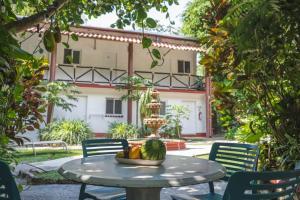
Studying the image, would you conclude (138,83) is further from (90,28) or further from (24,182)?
(24,182)

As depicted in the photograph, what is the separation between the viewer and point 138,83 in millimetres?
16750

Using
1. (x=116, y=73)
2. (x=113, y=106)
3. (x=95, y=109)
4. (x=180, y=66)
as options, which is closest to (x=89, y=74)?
(x=116, y=73)

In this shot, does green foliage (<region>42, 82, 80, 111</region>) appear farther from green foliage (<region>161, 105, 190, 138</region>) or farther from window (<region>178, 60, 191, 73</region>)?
window (<region>178, 60, 191, 73</region>)

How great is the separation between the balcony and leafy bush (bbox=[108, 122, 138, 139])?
108 inches

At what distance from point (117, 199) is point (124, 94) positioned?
48.9ft

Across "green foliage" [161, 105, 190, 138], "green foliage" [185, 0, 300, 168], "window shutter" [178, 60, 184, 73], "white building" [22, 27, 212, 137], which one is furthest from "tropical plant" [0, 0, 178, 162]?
"window shutter" [178, 60, 184, 73]

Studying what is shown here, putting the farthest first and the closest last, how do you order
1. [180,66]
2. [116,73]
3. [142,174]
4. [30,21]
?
[180,66], [116,73], [142,174], [30,21]

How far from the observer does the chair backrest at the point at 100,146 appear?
3557 millimetres

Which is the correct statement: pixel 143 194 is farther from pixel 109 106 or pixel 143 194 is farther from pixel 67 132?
pixel 109 106

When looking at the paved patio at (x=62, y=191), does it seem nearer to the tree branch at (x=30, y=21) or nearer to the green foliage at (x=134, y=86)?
the tree branch at (x=30, y=21)

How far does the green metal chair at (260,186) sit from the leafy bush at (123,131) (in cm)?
1390

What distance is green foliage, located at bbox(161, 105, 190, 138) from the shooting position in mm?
16734

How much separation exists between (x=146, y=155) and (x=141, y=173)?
1.19 ft

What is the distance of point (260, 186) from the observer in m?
1.51
